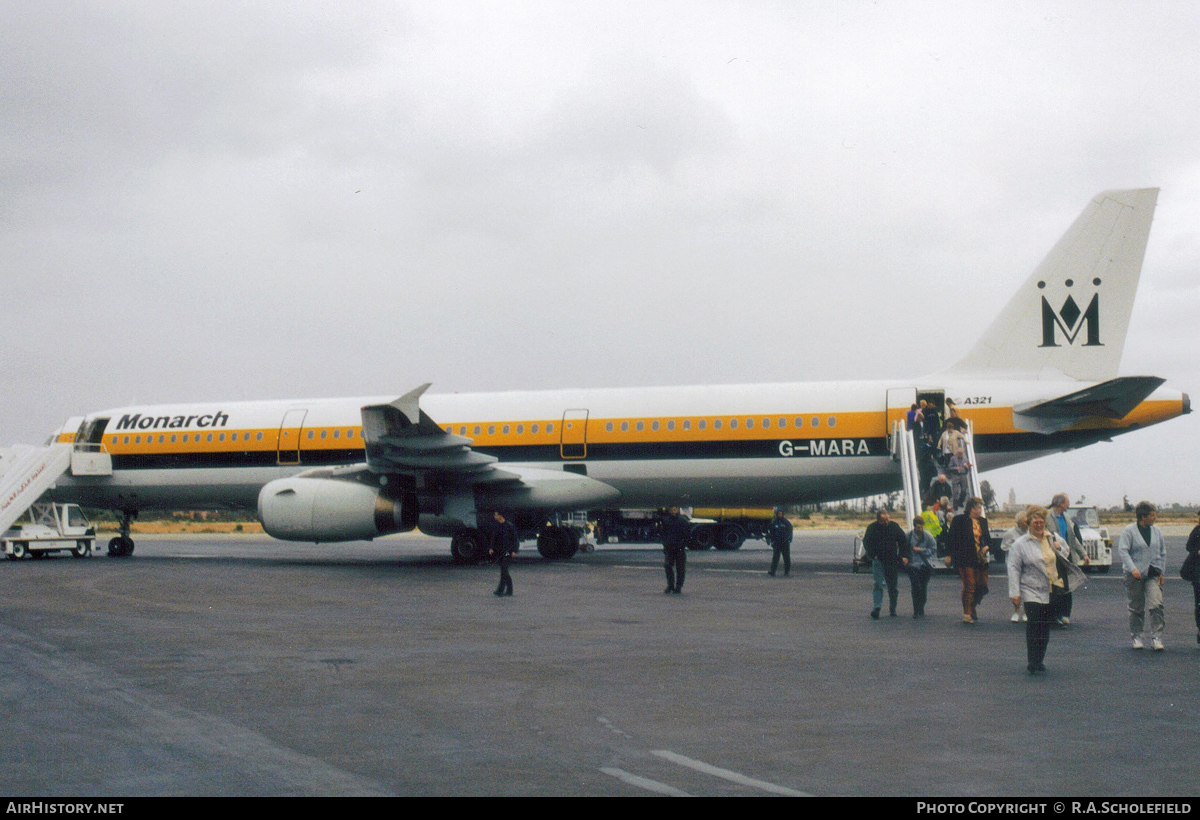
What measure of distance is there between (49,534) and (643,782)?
28443 millimetres

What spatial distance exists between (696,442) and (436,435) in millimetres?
6023

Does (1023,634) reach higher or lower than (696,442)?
lower

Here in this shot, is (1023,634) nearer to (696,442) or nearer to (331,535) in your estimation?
(696,442)

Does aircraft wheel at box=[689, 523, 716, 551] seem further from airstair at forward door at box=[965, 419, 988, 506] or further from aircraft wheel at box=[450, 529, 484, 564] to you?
airstair at forward door at box=[965, 419, 988, 506]

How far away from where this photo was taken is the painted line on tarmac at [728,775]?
5.45 metres

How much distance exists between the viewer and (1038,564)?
9641mm

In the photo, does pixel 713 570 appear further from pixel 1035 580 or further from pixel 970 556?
pixel 1035 580

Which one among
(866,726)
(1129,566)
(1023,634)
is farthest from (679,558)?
(866,726)

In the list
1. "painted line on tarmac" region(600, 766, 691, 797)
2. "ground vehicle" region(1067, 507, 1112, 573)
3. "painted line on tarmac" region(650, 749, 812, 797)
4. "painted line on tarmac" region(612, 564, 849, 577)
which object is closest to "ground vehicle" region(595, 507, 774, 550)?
"painted line on tarmac" region(612, 564, 849, 577)

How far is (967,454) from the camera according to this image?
20.8 metres

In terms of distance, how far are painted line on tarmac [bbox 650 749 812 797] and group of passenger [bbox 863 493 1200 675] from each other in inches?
182

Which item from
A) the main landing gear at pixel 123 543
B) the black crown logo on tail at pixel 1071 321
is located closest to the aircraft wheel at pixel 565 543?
the main landing gear at pixel 123 543

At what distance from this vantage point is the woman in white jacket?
938 centimetres
